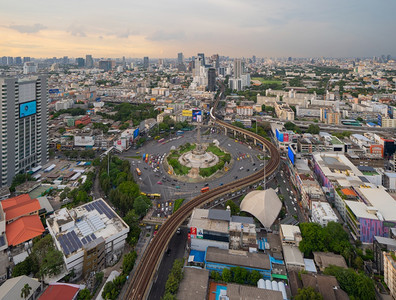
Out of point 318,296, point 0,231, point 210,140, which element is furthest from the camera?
point 210,140

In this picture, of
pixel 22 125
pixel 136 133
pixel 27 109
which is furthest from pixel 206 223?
pixel 136 133

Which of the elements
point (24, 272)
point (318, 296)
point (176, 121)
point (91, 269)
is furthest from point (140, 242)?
point (176, 121)

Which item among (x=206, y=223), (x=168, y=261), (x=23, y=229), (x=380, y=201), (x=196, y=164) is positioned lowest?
(x=168, y=261)

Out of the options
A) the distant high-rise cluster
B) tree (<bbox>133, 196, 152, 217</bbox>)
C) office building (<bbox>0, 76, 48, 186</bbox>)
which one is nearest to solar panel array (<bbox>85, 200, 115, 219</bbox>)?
tree (<bbox>133, 196, 152, 217</bbox>)

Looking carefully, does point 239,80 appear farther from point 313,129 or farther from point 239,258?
point 239,258

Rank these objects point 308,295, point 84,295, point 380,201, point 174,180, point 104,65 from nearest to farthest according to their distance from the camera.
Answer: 1. point 308,295
2. point 84,295
3. point 380,201
4. point 174,180
5. point 104,65

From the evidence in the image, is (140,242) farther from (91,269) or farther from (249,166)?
(249,166)

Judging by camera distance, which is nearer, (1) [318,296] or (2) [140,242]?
(1) [318,296]

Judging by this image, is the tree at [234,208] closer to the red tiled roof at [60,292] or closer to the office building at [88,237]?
the office building at [88,237]
